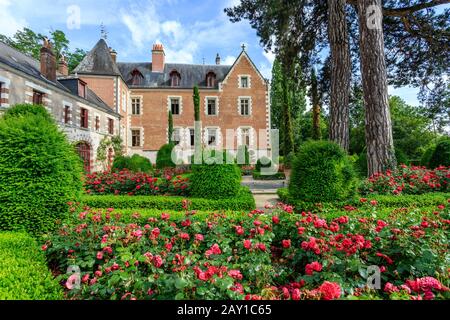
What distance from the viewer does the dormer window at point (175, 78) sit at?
23.7m

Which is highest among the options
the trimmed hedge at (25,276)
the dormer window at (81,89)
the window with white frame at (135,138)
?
the dormer window at (81,89)

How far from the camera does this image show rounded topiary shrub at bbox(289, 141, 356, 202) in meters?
5.20

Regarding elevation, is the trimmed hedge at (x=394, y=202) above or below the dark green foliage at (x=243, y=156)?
below

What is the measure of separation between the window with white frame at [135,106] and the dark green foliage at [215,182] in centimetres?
1983

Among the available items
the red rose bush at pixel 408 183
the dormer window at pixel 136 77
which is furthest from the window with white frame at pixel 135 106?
the red rose bush at pixel 408 183

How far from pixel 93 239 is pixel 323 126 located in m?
37.3

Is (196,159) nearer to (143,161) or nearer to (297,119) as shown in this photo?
(143,161)

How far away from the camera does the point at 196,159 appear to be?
20.5ft

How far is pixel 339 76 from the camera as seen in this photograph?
779 cm

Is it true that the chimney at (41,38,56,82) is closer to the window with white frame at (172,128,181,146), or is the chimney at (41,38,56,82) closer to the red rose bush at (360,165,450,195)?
the window with white frame at (172,128,181,146)

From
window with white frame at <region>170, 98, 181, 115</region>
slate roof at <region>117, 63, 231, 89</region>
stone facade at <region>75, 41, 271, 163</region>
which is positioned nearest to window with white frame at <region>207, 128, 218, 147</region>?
stone facade at <region>75, 41, 271, 163</region>

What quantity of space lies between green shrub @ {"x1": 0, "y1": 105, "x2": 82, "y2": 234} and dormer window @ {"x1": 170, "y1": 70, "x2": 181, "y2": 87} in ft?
68.6

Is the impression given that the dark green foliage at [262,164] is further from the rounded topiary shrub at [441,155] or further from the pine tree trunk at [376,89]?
the pine tree trunk at [376,89]

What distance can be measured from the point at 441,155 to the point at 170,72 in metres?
22.5
